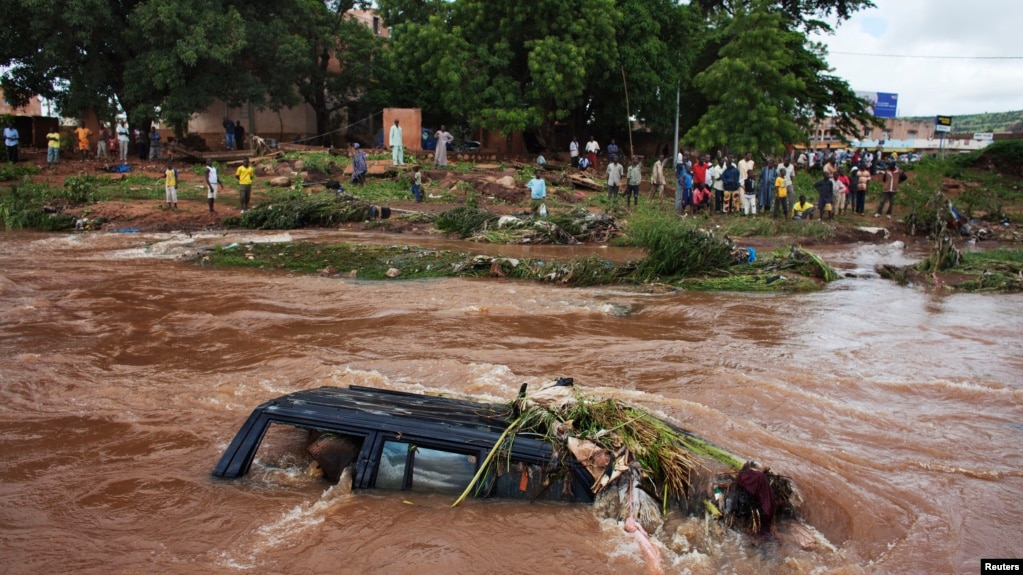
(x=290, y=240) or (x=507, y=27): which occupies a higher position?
(x=507, y=27)

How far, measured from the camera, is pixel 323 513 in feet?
17.0

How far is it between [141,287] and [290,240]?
431cm

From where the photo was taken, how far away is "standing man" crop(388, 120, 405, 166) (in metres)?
24.5

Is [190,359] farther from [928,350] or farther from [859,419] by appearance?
[928,350]

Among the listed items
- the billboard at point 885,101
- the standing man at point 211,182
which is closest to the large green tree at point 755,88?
the standing man at point 211,182

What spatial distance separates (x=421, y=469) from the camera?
16.6 ft

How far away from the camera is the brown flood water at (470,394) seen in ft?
16.1

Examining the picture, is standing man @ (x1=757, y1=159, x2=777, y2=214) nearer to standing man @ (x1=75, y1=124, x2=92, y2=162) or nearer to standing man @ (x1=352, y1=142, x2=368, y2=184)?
standing man @ (x1=352, y1=142, x2=368, y2=184)

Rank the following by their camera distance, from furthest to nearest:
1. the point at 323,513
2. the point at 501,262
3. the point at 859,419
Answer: the point at 501,262
the point at 859,419
the point at 323,513

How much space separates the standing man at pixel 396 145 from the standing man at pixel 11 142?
12.1 m

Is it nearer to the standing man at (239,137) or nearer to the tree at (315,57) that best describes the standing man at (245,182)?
the tree at (315,57)

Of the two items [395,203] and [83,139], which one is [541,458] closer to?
[395,203]

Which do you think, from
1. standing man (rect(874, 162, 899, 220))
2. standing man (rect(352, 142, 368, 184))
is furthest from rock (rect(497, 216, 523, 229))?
standing man (rect(874, 162, 899, 220))

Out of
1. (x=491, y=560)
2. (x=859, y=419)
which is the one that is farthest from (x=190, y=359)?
(x=859, y=419)
